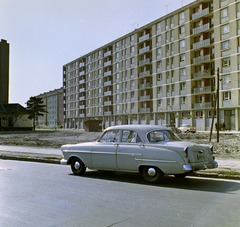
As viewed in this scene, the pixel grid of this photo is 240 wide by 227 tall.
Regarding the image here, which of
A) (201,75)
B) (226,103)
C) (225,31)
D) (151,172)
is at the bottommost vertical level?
(151,172)

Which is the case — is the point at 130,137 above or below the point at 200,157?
above

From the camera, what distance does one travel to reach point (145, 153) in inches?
283

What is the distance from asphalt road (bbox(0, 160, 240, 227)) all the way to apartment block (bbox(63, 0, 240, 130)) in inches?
→ 1377

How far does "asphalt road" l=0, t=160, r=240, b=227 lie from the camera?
14.2 feet

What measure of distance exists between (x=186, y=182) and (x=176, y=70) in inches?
1999

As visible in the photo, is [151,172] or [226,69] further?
[226,69]

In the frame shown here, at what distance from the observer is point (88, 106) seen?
89062 mm

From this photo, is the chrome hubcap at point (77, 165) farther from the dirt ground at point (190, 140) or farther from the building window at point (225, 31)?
the building window at point (225, 31)

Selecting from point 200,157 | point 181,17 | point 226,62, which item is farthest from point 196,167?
point 181,17

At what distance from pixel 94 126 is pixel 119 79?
64.5 feet

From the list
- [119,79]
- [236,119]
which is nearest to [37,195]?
[236,119]

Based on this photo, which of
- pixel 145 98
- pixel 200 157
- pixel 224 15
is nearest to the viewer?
pixel 200 157

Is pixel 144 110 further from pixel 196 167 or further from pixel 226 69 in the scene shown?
pixel 196 167

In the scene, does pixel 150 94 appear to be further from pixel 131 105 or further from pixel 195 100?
pixel 195 100
